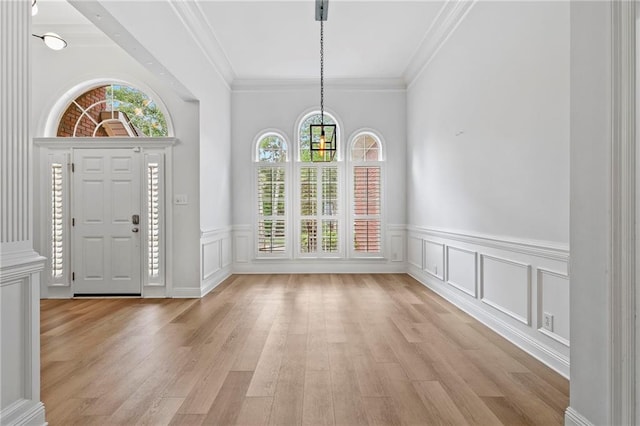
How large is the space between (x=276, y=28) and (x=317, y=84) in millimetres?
2034

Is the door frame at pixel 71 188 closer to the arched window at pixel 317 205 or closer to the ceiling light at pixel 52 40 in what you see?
the ceiling light at pixel 52 40

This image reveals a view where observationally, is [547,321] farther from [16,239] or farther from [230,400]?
[16,239]

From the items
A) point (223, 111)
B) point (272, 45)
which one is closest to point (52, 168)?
point (223, 111)

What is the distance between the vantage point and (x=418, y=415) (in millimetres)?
2080

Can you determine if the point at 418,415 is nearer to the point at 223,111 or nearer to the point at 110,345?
the point at 110,345

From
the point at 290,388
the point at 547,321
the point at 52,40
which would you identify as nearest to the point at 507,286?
the point at 547,321

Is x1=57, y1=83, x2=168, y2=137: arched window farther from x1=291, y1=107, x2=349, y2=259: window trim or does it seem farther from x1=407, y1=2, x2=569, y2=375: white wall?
x1=407, y1=2, x2=569, y2=375: white wall

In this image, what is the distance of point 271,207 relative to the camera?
271 inches

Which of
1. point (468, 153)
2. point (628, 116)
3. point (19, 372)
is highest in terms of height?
point (468, 153)

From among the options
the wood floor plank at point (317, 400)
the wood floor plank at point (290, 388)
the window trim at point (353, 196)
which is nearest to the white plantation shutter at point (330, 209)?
the window trim at point (353, 196)

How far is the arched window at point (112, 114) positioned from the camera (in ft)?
16.9

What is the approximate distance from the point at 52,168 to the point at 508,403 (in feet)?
18.9

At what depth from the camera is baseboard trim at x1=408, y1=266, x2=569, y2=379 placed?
104 inches

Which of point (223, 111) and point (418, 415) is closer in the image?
point (418, 415)
